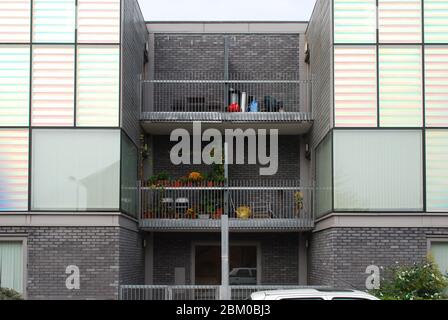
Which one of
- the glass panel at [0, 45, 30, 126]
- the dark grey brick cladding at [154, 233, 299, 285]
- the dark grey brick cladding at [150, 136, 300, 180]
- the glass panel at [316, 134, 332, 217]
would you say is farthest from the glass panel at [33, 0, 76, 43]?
the dark grey brick cladding at [154, 233, 299, 285]

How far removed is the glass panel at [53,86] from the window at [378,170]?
6.23 meters

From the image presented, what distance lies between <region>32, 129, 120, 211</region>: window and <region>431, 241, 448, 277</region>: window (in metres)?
7.33

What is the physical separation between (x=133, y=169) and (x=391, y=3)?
7.49m

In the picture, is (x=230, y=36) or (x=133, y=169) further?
(x=230, y=36)

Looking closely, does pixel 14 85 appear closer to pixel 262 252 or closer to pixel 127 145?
pixel 127 145

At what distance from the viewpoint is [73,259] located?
15.9 metres

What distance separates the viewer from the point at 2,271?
16000 millimetres

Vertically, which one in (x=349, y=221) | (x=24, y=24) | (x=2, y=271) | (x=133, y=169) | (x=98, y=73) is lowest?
(x=2, y=271)

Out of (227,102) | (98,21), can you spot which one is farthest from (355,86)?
(98,21)

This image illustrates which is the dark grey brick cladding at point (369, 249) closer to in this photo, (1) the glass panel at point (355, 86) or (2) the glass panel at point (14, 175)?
(1) the glass panel at point (355, 86)

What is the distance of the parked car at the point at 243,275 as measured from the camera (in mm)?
20625
